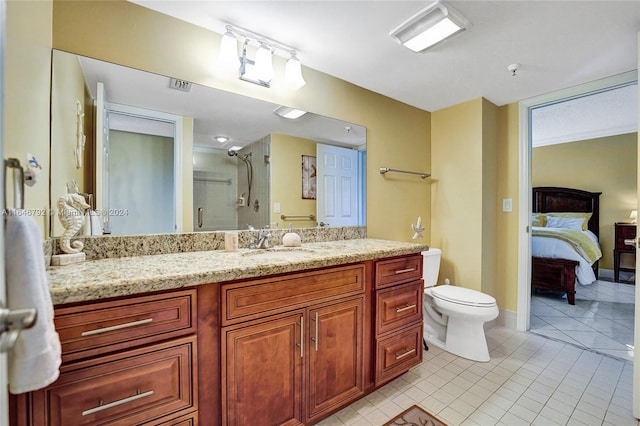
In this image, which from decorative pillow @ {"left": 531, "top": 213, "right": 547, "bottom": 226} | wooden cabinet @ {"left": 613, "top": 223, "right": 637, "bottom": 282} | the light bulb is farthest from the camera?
decorative pillow @ {"left": 531, "top": 213, "right": 547, "bottom": 226}

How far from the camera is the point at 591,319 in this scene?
2.79m

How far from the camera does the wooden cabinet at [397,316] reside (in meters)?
1.59

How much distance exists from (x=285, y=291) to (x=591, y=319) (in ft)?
10.9

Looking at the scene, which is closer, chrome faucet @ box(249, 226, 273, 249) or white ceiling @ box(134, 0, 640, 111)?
white ceiling @ box(134, 0, 640, 111)

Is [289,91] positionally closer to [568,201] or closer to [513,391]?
[513,391]

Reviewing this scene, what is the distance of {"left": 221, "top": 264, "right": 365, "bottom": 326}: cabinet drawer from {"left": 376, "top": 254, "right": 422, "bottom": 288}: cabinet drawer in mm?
140

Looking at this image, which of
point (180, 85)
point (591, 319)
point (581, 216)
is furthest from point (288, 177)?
point (581, 216)

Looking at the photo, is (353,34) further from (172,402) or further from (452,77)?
(172,402)

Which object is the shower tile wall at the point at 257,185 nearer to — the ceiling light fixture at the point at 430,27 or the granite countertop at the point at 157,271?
the granite countertop at the point at 157,271

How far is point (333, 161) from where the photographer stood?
2.18 metres

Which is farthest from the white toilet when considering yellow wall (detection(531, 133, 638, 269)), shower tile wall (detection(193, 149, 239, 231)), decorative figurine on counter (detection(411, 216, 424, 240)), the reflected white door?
yellow wall (detection(531, 133, 638, 269))

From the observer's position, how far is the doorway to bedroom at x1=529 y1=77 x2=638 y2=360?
2.54m

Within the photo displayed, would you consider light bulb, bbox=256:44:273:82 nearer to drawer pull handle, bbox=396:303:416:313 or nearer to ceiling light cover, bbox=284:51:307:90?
ceiling light cover, bbox=284:51:307:90

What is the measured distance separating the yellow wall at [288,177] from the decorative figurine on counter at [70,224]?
974 millimetres
